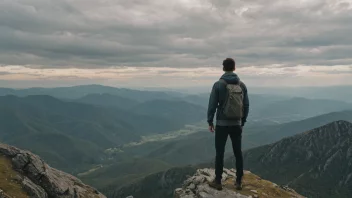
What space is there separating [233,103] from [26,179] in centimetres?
3717

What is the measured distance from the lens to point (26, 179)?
4547 cm

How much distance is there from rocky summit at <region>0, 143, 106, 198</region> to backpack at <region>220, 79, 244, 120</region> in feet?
97.8

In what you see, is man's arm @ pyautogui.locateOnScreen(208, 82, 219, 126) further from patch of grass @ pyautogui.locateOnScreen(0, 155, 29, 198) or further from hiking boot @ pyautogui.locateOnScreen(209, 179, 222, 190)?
patch of grass @ pyautogui.locateOnScreen(0, 155, 29, 198)

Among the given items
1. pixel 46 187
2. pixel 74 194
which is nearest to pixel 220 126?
pixel 46 187

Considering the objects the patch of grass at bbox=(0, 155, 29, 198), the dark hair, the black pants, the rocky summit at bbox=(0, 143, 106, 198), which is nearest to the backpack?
the black pants

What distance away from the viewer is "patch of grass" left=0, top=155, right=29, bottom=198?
39.8 m

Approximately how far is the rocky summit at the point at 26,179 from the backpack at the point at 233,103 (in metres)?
29.8

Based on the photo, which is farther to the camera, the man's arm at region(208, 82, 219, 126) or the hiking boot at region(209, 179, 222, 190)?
the hiking boot at region(209, 179, 222, 190)

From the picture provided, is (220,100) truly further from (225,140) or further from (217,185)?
(217,185)

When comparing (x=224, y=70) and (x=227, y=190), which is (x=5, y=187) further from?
(x=224, y=70)

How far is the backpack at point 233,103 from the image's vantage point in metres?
22.0

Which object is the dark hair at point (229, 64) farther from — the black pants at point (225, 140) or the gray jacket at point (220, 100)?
the black pants at point (225, 140)

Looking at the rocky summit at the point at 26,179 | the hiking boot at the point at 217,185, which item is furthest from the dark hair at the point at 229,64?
the rocky summit at the point at 26,179

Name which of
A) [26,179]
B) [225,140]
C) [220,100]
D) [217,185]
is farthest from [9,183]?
[220,100]
